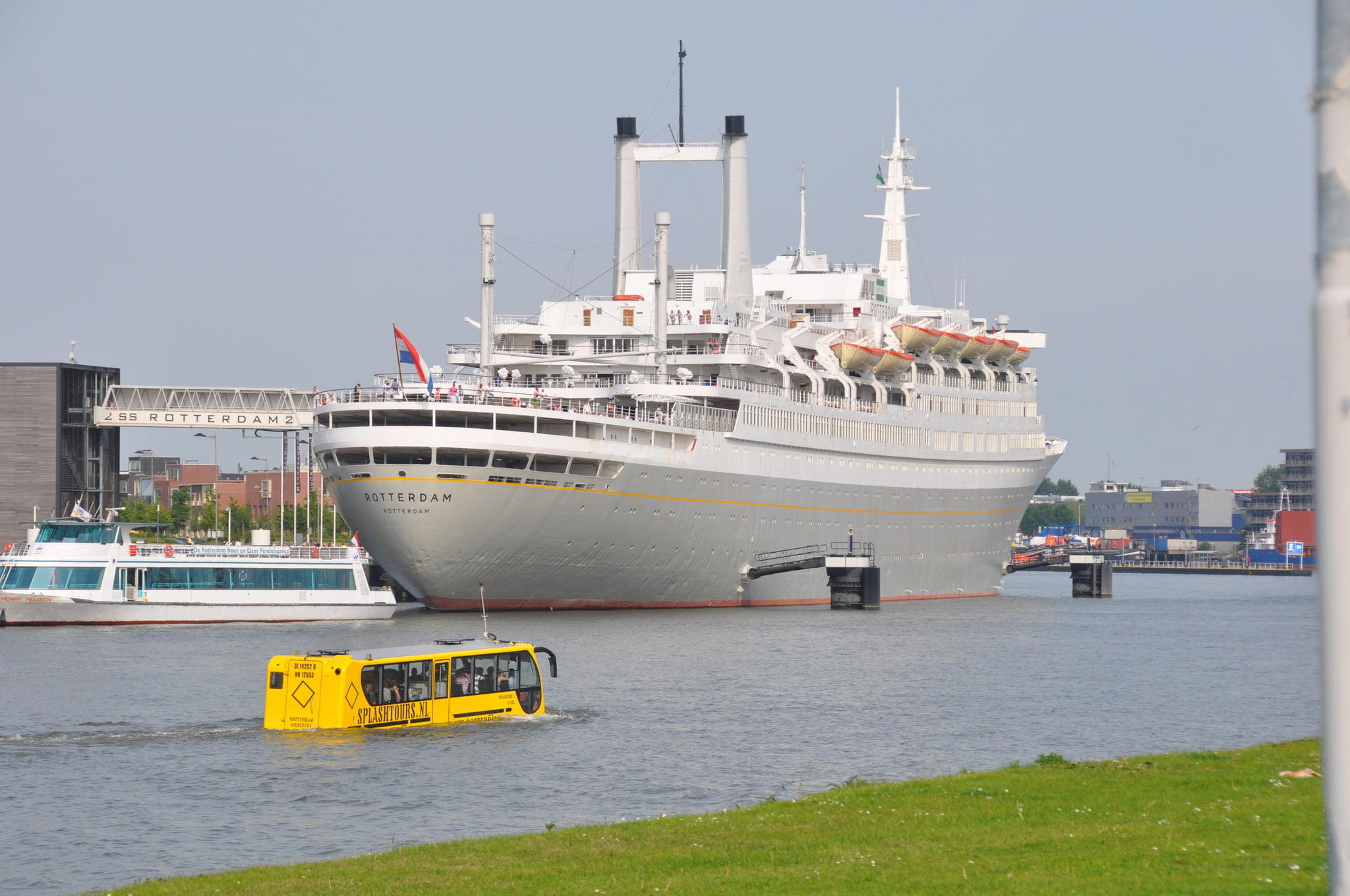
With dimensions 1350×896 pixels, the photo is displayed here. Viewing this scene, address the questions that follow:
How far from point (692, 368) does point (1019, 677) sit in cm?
3381

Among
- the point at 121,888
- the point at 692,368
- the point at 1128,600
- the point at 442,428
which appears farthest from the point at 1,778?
the point at 1128,600

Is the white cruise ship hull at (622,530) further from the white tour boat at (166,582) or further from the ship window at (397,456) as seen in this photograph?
the white tour boat at (166,582)

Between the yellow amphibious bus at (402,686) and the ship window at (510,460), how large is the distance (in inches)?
A: 1134

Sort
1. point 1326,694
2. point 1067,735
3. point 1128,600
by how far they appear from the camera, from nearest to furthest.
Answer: point 1326,694 < point 1067,735 < point 1128,600

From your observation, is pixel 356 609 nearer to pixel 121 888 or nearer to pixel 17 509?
pixel 17 509

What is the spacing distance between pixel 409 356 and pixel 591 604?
12383 millimetres

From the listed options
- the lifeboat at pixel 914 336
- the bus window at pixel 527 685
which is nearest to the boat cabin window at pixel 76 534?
the bus window at pixel 527 685

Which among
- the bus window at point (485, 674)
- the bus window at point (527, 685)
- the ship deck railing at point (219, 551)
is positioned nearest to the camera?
the bus window at point (485, 674)

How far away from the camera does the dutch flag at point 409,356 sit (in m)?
63.3

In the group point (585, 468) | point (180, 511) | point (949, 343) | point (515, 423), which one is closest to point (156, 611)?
point (515, 423)

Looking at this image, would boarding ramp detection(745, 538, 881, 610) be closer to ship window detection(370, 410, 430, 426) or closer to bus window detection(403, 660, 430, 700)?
ship window detection(370, 410, 430, 426)

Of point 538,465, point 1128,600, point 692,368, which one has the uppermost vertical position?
point 692,368

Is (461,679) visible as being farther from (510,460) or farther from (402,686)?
(510,460)

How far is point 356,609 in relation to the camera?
212ft
